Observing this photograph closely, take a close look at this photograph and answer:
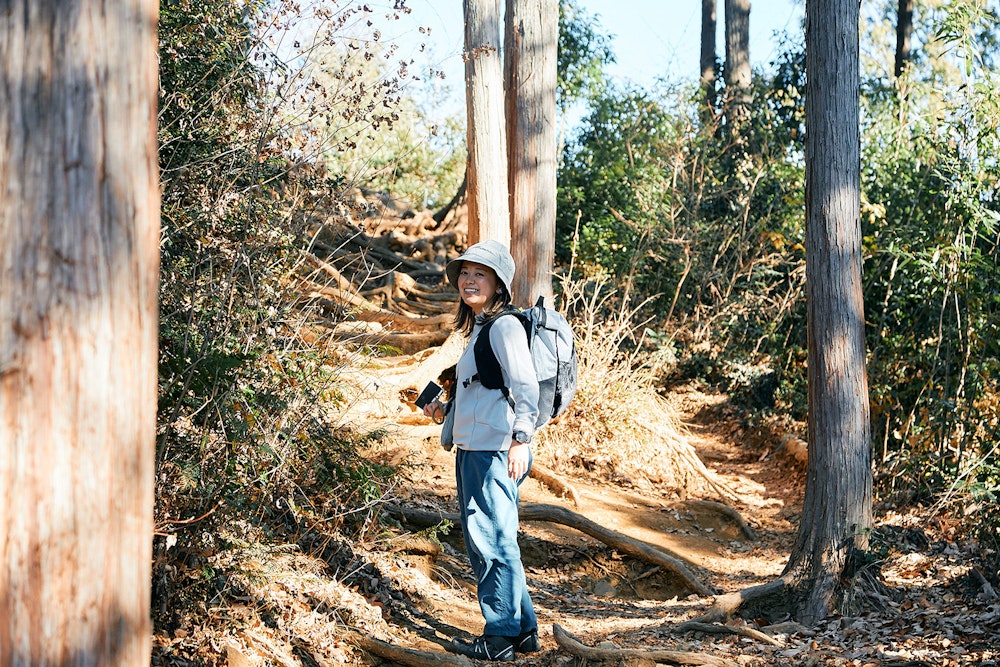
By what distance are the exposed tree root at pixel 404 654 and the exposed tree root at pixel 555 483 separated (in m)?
3.62

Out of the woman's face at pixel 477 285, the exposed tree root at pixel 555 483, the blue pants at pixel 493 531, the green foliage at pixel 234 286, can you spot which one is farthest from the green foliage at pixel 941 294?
the green foliage at pixel 234 286

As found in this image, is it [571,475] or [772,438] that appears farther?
[772,438]

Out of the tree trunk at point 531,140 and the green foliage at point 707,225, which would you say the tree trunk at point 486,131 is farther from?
the green foliage at point 707,225

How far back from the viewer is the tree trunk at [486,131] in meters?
9.53

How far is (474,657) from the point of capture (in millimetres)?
5141

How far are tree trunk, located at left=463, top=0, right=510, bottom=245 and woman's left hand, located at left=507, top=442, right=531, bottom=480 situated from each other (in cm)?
504

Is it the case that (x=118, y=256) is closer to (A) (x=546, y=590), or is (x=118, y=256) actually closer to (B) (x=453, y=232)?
(A) (x=546, y=590)

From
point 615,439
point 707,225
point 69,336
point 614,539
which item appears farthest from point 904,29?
→ point 69,336

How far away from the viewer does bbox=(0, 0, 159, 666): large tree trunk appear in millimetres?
2475

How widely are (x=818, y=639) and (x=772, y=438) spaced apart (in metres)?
6.28

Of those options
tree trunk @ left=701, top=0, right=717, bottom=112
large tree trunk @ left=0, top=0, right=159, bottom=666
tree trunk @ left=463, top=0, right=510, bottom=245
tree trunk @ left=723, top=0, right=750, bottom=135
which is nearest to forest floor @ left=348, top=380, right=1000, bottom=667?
tree trunk @ left=463, top=0, right=510, bottom=245

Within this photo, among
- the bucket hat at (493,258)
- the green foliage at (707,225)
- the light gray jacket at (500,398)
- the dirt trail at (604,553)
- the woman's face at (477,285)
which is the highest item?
the green foliage at (707,225)

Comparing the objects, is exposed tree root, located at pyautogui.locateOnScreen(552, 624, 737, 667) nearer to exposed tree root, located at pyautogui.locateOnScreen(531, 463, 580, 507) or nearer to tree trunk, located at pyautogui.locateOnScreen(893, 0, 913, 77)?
exposed tree root, located at pyautogui.locateOnScreen(531, 463, 580, 507)

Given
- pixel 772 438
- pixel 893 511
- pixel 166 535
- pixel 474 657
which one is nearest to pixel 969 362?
pixel 893 511
